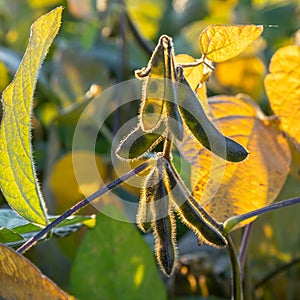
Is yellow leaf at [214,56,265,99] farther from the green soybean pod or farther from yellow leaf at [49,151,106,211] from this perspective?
the green soybean pod

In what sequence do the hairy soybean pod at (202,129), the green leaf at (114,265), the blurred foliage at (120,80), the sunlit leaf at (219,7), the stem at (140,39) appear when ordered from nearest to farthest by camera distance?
the hairy soybean pod at (202,129), the green leaf at (114,265), the blurred foliage at (120,80), the stem at (140,39), the sunlit leaf at (219,7)

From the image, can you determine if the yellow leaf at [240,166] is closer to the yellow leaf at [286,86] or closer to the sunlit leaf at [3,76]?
the yellow leaf at [286,86]

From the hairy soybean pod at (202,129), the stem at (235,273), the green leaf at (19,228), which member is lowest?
the stem at (235,273)

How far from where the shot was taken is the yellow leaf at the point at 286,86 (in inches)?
25.4

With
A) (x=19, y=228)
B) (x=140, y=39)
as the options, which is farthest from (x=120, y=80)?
Result: (x=19, y=228)

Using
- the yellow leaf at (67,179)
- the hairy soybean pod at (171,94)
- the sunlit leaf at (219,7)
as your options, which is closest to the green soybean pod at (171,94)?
the hairy soybean pod at (171,94)

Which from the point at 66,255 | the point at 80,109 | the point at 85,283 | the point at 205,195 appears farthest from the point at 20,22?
the point at 205,195

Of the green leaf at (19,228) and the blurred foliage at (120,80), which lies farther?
the blurred foliage at (120,80)

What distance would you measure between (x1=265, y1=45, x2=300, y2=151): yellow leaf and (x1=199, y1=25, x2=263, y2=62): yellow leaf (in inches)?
6.7

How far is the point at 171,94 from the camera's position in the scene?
0.41 m

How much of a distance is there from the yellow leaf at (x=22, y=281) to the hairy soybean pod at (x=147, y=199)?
0.21ft

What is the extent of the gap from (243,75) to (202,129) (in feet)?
2.40

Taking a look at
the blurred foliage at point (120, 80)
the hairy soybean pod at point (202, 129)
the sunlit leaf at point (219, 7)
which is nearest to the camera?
the hairy soybean pod at point (202, 129)

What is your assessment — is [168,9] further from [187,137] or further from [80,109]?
[187,137]
